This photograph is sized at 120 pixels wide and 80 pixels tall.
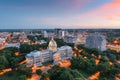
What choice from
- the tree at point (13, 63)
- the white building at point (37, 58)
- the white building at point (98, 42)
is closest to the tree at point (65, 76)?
the white building at point (37, 58)

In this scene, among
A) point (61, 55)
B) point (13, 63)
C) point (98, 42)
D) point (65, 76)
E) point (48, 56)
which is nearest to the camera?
point (65, 76)

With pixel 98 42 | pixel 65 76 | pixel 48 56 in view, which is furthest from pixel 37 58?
pixel 98 42

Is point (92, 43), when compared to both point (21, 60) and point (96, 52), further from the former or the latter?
point (21, 60)

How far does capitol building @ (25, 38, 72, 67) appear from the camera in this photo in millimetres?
41969

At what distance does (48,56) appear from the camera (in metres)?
45.8

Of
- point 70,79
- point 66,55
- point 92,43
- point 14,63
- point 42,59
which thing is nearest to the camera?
point 70,79

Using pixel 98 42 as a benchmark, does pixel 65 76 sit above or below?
below

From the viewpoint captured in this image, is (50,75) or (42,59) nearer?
(50,75)

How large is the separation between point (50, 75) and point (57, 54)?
11974mm

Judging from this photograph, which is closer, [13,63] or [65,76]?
[65,76]

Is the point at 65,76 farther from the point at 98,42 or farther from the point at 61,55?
the point at 98,42

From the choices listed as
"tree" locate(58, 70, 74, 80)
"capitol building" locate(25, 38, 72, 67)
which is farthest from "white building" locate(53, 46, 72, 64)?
"tree" locate(58, 70, 74, 80)

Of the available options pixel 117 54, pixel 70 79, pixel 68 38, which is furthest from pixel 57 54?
pixel 68 38

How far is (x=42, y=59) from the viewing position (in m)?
44.2
